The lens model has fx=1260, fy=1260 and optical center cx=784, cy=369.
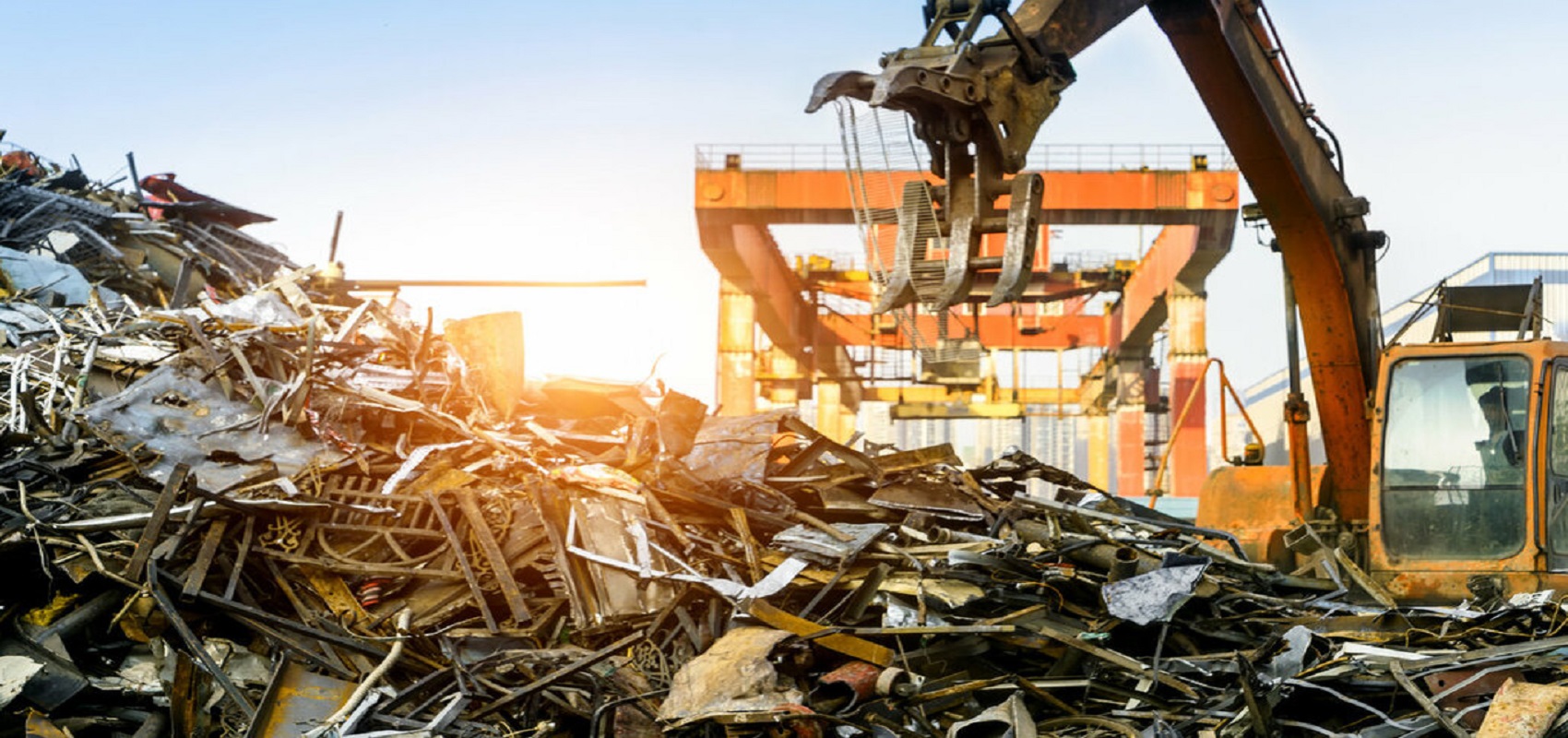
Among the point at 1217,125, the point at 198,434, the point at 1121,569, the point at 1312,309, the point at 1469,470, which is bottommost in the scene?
the point at 1121,569

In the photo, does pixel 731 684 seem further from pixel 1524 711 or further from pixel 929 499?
pixel 1524 711

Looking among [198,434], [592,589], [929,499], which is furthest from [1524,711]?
[198,434]

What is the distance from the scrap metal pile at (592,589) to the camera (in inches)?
207

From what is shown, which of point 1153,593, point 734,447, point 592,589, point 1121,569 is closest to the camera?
point 1153,593

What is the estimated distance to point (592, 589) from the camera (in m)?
6.36

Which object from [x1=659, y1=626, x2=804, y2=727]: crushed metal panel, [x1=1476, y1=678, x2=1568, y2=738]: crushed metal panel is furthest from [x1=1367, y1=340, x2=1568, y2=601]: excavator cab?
[x1=659, y1=626, x2=804, y2=727]: crushed metal panel

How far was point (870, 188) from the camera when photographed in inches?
735

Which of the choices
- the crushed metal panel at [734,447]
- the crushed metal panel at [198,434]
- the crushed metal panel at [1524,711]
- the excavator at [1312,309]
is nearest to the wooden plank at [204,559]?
the crushed metal panel at [198,434]

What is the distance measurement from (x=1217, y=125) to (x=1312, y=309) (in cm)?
145

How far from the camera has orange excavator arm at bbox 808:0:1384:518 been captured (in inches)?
194

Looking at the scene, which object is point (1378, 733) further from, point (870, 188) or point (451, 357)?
point (870, 188)

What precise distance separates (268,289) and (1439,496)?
9.15 meters

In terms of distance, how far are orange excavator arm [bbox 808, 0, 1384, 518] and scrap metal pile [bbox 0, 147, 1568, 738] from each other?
1.27m

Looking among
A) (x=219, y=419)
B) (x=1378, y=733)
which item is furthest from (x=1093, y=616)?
(x=219, y=419)
